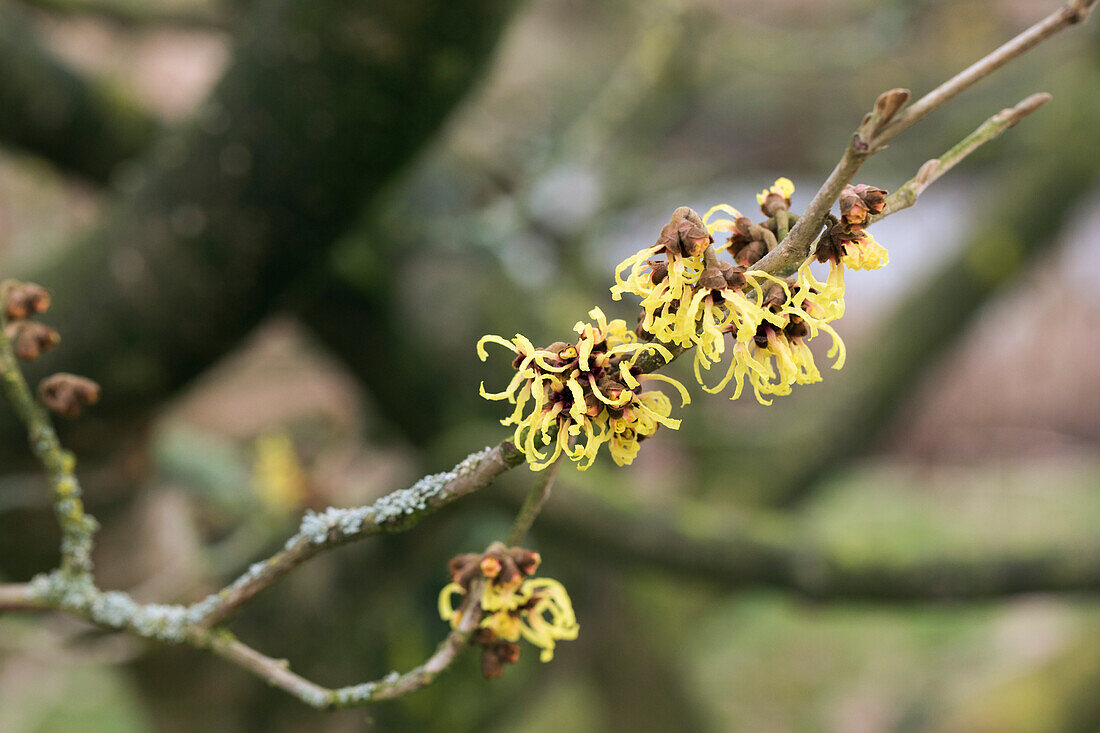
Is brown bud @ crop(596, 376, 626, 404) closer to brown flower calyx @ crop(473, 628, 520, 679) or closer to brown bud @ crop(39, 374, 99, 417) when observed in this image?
brown flower calyx @ crop(473, 628, 520, 679)

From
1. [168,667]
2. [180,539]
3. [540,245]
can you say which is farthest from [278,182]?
[540,245]

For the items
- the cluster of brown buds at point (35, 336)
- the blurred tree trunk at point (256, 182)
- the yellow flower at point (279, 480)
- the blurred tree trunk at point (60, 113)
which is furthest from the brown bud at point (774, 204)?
the blurred tree trunk at point (60, 113)

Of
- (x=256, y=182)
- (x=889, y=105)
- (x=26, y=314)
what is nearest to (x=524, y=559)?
(x=889, y=105)

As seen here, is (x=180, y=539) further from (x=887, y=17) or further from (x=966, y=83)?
(x=887, y=17)

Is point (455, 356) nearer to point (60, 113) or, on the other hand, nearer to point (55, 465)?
point (60, 113)

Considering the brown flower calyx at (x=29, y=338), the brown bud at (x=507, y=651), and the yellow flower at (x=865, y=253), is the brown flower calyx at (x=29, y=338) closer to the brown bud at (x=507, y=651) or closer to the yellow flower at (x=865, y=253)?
the brown bud at (x=507, y=651)

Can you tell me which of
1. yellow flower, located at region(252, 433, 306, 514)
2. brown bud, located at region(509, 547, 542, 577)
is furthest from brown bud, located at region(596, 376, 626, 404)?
yellow flower, located at region(252, 433, 306, 514)
